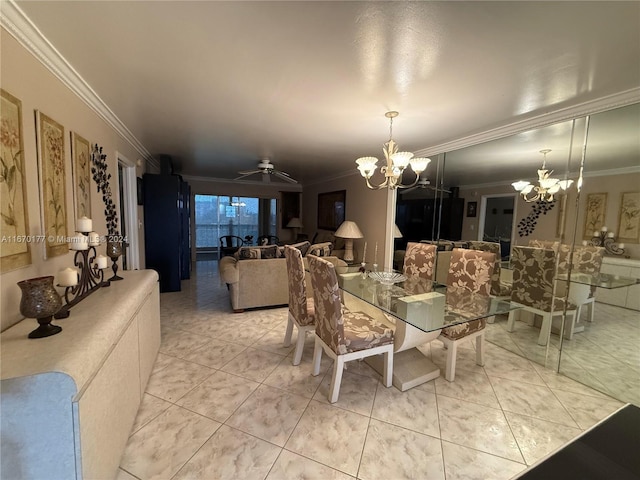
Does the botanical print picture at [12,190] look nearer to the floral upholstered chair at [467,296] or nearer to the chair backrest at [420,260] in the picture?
the floral upholstered chair at [467,296]

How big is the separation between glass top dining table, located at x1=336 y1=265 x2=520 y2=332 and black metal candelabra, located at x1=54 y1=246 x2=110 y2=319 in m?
1.84

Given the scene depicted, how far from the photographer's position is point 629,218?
6.98 feet

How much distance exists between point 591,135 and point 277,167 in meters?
4.38

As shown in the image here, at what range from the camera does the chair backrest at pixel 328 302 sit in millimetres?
1793

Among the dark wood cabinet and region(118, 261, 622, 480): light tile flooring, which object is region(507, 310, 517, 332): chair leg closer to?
region(118, 261, 622, 480): light tile flooring

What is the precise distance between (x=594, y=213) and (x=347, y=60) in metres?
2.41

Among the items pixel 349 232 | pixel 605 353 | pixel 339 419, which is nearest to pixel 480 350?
pixel 605 353

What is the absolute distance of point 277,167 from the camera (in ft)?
17.3

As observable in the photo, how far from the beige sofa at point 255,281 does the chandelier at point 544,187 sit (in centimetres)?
297

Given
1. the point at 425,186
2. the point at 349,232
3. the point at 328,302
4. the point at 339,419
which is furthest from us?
the point at 349,232

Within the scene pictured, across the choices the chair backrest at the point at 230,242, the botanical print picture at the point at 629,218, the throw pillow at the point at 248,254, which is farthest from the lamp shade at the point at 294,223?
the botanical print picture at the point at 629,218

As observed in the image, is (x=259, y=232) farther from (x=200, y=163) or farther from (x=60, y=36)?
(x=60, y=36)

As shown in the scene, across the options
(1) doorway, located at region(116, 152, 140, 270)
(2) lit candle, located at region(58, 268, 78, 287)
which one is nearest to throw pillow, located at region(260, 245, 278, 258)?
(1) doorway, located at region(116, 152, 140, 270)

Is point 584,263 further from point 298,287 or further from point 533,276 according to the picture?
point 298,287
